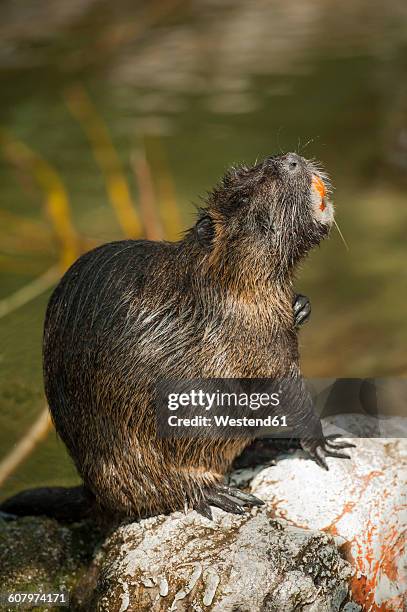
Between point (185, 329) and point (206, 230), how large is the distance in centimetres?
28

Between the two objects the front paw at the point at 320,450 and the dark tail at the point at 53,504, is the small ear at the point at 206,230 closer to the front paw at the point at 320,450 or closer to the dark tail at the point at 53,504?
the front paw at the point at 320,450

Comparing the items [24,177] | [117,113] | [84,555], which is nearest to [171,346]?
[84,555]

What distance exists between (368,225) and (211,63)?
3.02 meters

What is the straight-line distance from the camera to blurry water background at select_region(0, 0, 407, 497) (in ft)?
15.5

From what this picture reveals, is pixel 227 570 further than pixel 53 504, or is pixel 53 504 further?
pixel 53 504

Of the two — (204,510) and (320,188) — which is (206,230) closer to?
(320,188)

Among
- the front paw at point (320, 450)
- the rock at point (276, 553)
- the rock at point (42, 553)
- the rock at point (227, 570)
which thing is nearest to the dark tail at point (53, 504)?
the rock at point (42, 553)

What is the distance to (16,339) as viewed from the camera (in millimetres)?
4637

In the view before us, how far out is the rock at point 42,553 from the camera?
2.94m

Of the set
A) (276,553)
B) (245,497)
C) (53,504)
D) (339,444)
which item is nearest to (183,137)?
(53,504)

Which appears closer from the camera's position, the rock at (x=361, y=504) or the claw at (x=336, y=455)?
the rock at (x=361, y=504)

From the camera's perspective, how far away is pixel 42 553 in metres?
3.03

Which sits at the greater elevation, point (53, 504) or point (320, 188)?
point (320, 188)

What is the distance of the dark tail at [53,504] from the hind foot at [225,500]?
0.46 meters
